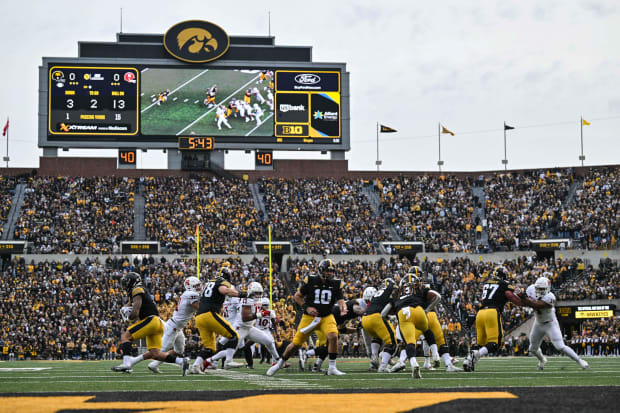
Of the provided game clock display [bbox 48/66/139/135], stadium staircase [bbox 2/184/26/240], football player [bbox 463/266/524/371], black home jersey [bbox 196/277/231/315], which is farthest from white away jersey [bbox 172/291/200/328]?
game clock display [bbox 48/66/139/135]

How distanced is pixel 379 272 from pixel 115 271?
521 inches

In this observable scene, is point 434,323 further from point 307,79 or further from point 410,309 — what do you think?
point 307,79

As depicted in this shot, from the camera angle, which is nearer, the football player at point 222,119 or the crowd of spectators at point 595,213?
the crowd of spectators at point 595,213

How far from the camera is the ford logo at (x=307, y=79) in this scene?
155 ft

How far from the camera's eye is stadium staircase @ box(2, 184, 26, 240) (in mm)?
44344

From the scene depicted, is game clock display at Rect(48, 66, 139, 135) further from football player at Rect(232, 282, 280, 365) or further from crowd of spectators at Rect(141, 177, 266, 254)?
football player at Rect(232, 282, 280, 365)

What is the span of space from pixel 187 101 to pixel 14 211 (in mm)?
11819

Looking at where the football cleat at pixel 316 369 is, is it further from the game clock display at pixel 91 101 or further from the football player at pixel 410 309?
the game clock display at pixel 91 101

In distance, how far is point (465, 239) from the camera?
47094 mm

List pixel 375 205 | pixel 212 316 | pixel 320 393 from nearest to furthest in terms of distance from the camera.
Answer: pixel 320 393
pixel 212 316
pixel 375 205

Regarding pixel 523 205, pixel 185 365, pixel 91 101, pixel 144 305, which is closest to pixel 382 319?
pixel 185 365

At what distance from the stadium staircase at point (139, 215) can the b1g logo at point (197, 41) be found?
28.3 feet

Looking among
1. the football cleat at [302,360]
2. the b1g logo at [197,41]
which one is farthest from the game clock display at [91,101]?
the football cleat at [302,360]

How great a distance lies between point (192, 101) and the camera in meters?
47.2
